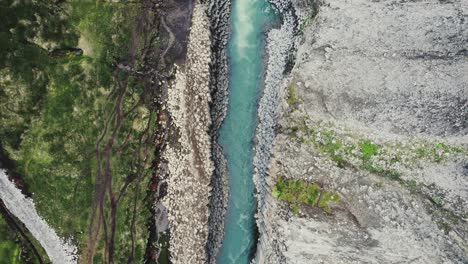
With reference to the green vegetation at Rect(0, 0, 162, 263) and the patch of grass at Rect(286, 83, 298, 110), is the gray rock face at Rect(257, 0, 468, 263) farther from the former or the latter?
the green vegetation at Rect(0, 0, 162, 263)

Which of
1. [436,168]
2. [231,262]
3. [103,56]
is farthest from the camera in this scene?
[231,262]

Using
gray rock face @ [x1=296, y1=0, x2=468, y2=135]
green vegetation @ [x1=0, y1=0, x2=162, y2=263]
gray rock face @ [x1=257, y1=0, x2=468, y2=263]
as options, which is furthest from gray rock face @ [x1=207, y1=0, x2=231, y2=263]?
gray rock face @ [x1=296, y1=0, x2=468, y2=135]

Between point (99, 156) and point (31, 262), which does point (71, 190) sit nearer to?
point (99, 156)

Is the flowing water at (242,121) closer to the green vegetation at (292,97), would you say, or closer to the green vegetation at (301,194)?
the green vegetation at (292,97)

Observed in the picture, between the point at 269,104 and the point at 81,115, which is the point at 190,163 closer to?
the point at 269,104

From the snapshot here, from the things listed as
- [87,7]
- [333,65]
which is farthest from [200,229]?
[87,7]

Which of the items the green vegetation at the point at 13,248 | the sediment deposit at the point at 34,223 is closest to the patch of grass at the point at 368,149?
the sediment deposit at the point at 34,223

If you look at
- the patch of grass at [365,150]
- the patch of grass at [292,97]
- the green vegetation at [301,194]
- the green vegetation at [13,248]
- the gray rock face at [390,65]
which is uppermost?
the gray rock face at [390,65]
